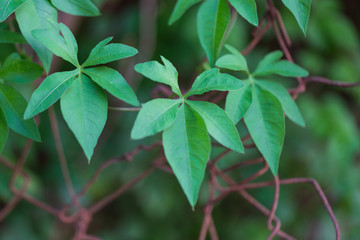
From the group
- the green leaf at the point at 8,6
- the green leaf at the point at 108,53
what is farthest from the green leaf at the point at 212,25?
the green leaf at the point at 8,6

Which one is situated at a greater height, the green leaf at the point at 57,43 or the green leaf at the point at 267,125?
the green leaf at the point at 57,43

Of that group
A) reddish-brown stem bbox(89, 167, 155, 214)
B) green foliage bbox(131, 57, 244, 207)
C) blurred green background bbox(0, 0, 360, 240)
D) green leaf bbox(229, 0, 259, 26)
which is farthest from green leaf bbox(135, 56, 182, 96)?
blurred green background bbox(0, 0, 360, 240)

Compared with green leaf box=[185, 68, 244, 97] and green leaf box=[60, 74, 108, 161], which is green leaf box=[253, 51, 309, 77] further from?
green leaf box=[60, 74, 108, 161]

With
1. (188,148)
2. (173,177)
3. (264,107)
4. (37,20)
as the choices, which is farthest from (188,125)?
(173,177)

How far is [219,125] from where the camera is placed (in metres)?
0.46

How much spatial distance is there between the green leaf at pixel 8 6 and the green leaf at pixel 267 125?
0.30 m

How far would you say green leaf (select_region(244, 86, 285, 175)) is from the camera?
50 centimetres

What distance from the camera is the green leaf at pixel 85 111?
433mm

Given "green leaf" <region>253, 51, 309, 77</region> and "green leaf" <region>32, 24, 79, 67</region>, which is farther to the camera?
"green leaf" <region>253, 51, 309, 77</region>

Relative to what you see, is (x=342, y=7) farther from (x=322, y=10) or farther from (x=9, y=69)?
(x=9, y=69)

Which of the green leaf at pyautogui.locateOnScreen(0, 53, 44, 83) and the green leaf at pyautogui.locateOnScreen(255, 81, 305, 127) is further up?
the green leaf at pyautogui.locateOnScreen(0, 53, 44, 83)

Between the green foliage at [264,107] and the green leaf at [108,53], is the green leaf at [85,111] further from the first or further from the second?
the green foliage at [264,107]

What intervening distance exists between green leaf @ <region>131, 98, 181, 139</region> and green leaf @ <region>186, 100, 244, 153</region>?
33mm

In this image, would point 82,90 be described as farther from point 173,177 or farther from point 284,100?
point 173,177
